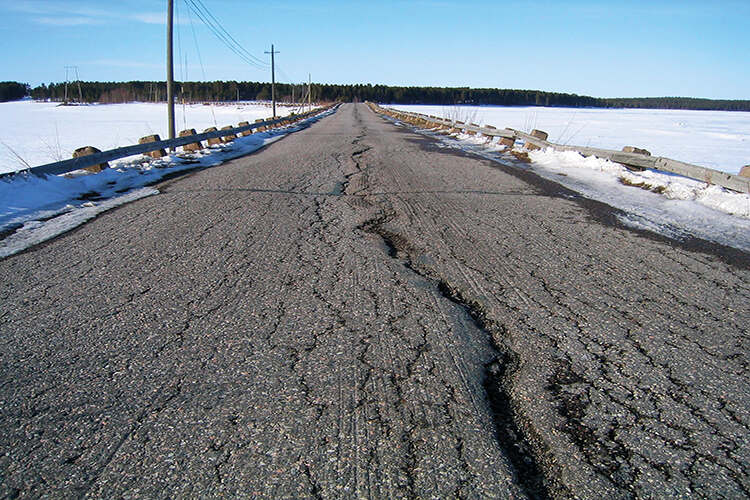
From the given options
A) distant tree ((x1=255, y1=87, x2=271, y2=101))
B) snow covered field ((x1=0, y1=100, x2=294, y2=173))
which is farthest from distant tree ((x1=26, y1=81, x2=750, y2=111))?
snow covered field ((x1=0, y1=100, x2=294, y2=173))

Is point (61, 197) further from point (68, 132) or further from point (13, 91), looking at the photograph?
point (13, 91)

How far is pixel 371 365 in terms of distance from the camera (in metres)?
2.43

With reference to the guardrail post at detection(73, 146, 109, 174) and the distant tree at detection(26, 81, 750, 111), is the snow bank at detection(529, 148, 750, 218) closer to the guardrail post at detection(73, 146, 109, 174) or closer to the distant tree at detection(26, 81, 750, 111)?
the guardrail post at detection(73, 146, 109, 174)

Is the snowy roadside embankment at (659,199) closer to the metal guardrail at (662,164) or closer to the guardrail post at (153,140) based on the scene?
the metal guardrail at (662,164)

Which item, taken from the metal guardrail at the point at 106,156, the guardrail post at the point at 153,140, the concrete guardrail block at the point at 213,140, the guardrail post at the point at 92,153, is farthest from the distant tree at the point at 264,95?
the guardrail post at the point at 92,153

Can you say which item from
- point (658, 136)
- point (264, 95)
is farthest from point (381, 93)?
point (658, 136)

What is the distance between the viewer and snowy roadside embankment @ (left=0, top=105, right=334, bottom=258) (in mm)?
4742

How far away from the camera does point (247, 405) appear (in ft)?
6.90

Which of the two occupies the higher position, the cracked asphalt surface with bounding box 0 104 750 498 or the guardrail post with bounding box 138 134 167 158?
the guardrail post with bounding box 138 134 167 158

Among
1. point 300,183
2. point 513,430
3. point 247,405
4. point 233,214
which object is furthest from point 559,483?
point 300,183

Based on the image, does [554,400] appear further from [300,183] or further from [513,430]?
[300,183]

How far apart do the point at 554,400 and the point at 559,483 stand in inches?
21.0

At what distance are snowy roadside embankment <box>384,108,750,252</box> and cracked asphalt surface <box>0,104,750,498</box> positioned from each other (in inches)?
28.1

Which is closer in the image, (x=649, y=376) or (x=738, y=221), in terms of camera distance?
(x=649, y=376)
